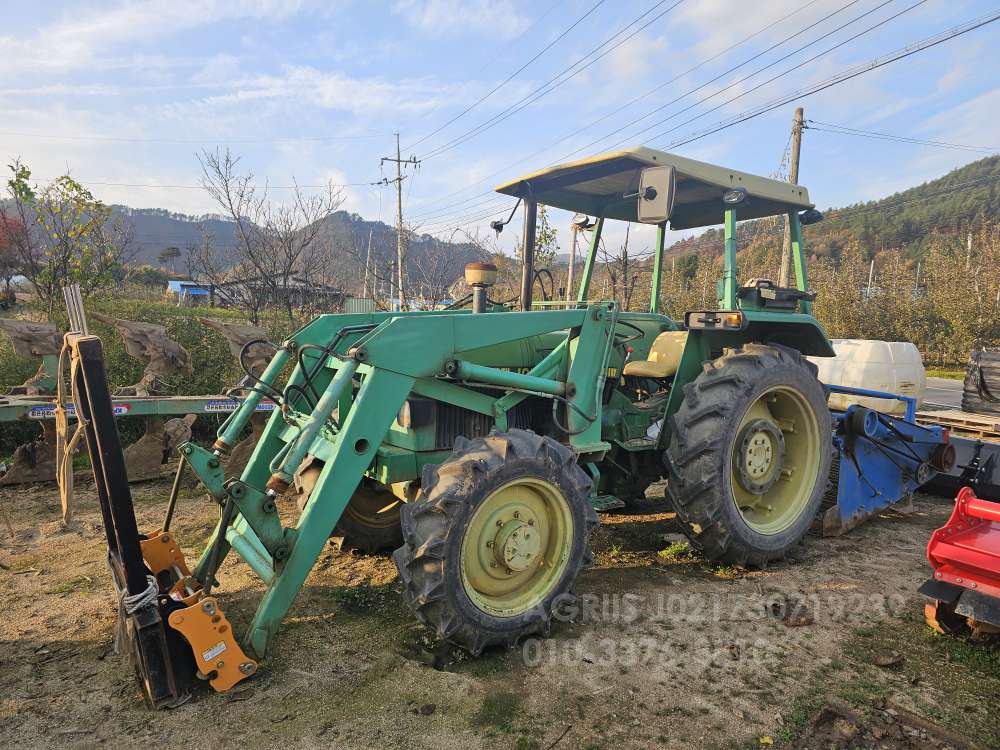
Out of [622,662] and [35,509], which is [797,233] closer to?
[622,662]

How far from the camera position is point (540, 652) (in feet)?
10.0

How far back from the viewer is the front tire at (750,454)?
3803 millimetres

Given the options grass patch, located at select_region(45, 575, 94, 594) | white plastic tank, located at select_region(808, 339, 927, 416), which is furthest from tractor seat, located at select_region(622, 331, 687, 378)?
white plastic tank, located at select_region(808, 339, 927, 416)

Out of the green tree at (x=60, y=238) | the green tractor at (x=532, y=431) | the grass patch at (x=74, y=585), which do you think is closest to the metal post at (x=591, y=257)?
the green tractor at (x=532, y=431)

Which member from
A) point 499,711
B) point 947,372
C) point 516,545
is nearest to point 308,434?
point 516,545

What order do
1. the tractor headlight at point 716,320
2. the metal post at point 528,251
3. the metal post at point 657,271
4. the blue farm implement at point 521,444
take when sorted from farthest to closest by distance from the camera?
the metal post at point 657,271, the metal post at point 528,251, the tractor headlight at point 716,320, the blue farm implement at point 521,444

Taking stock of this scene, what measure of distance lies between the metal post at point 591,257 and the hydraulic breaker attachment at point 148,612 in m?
3.53

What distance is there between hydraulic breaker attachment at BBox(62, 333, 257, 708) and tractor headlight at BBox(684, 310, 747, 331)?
3.24 meters

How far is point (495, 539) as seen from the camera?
10.0 ft

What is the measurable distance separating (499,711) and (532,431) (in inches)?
55.0

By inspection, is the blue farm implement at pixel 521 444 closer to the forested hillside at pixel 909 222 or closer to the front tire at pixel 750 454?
the front tire at pixel 750 454

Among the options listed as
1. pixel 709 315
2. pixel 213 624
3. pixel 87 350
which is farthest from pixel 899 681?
pixel 87 350

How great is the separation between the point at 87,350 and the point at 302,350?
1.19 meters

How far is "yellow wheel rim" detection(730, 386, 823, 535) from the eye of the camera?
4214 millimetres
